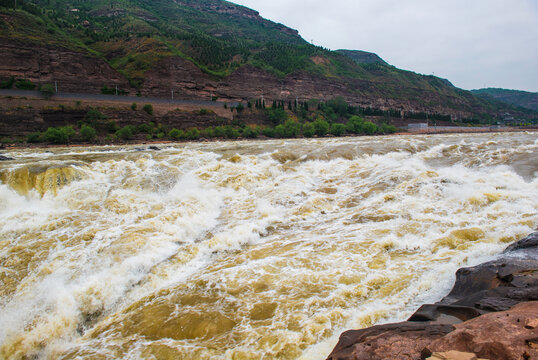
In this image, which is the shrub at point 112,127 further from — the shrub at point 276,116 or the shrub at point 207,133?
the shrub at point 276,116

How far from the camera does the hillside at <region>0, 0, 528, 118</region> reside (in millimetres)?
55156

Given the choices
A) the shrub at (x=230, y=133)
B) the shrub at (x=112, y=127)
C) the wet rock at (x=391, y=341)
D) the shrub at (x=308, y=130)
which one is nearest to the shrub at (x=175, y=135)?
the shrub at (x=230, y=133)

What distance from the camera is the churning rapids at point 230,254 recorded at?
14.4ft

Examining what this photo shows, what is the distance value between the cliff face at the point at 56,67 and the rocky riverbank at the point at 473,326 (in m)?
66.7

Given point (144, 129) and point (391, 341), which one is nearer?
point (391, 341)

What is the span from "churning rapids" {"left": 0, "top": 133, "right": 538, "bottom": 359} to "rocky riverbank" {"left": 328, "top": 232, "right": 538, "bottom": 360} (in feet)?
1.93

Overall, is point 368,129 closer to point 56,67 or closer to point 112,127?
point 112,127

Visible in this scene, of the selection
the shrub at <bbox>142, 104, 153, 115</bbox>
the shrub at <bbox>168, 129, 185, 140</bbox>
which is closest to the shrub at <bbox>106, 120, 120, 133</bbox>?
the shrub at <bbox>142, 104, 153, 115</bbox>

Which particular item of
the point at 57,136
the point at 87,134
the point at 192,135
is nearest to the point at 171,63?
the point at 192,135

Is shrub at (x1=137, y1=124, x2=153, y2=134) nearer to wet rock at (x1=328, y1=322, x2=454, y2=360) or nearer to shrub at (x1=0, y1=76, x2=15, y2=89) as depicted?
shrub at (x1=0, y1=76, x2=15, y2=89)

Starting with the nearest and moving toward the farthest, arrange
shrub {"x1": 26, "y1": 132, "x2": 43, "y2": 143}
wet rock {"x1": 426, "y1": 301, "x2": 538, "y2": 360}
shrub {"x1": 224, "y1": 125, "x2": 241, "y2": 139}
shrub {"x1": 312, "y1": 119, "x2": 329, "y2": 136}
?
wet rock {"x1": 426, "y1": 301, "x2": 538, "y2": 360}, shrub {"x1": 26, "y1": 132, "x2": 43, "y2": 143}, shrub {"x1": 224, "y1": 125, "x2": 241, "y2": 139}, shrub {"x1": 312, "y1": 119, "x2": 329, "y2": 136}

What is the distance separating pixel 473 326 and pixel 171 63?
248ft

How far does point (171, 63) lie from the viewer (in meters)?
68.2

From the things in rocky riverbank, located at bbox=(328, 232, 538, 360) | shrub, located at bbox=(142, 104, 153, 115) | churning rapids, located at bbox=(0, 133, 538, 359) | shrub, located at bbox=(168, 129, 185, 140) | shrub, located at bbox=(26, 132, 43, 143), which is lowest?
churning rapids, located at bbox=(0, 133, 538, 359)
